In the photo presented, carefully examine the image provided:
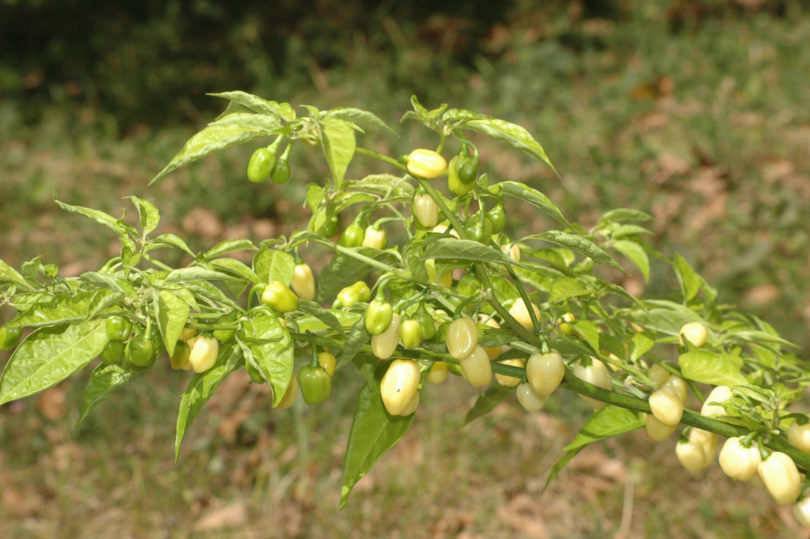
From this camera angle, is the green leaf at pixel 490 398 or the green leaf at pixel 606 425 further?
the green leaf at pixel 490 398

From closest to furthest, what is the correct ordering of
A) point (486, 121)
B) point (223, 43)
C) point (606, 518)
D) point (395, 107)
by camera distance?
1. point (486, 121)
2. point (606, 518)
3. point (395, 107)
4. point (223, 43)

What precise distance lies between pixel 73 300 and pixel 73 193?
3384 millimetres

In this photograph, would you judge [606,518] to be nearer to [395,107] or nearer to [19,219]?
[395,107]

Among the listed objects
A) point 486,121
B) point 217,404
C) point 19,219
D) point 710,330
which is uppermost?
point 486,121

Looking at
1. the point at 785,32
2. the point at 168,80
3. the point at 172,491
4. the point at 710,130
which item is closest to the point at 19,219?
the point at 168,80

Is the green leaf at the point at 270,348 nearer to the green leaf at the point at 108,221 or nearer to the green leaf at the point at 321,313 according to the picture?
the green leaf at the point at 321,313

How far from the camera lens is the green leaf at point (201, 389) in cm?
56

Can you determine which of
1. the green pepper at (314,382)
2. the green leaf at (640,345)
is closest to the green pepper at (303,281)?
the green pepper at (314,382)

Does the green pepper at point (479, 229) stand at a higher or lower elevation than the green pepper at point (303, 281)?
higher

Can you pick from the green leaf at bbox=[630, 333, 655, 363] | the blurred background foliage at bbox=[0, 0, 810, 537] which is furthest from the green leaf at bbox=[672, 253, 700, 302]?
the blurred background foliage at bbox=[0, 0, 810, 537]

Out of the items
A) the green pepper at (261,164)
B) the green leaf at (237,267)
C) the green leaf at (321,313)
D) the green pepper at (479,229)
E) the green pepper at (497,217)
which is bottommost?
the green leaf at (237,267)

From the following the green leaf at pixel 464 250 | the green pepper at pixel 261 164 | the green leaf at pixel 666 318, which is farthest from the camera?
the green leaf at pixel 666 318

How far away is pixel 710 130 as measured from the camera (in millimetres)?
3301

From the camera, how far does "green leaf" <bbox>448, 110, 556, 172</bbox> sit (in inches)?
21.4
